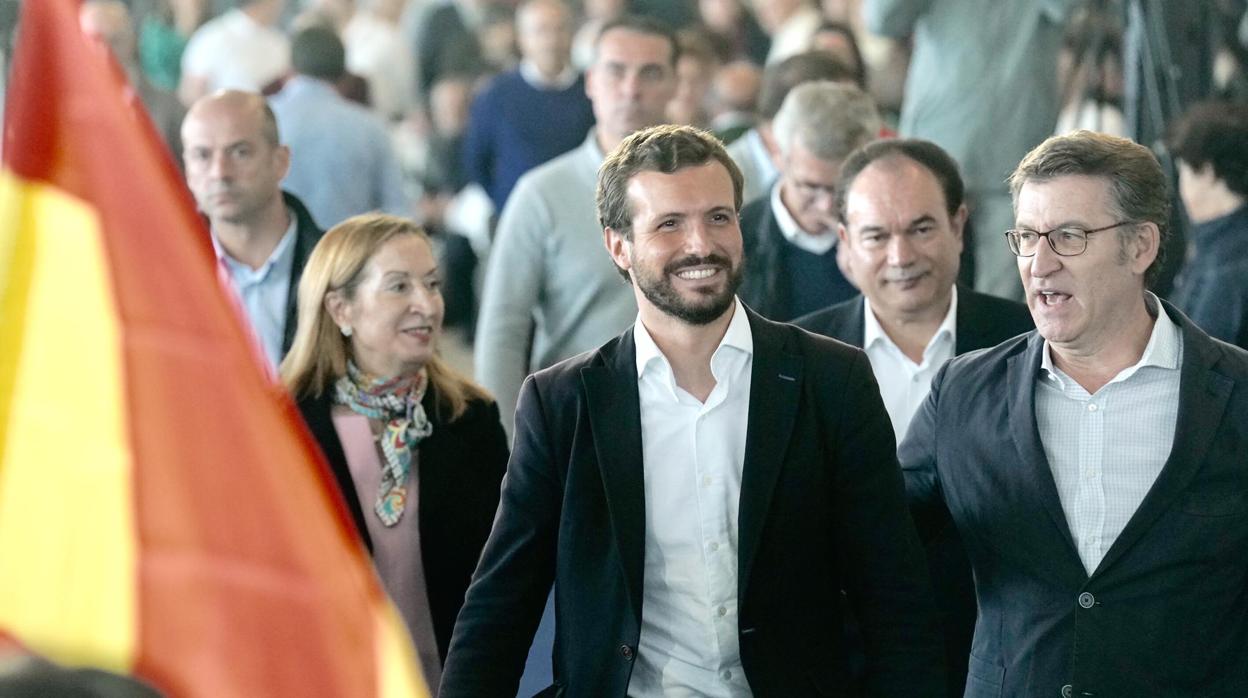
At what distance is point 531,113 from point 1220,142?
392 centimetres

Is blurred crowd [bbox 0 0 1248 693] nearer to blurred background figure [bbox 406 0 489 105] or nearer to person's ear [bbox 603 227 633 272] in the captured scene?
person's ear [bbox 603 227 633 272]

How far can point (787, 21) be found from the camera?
11.3 m

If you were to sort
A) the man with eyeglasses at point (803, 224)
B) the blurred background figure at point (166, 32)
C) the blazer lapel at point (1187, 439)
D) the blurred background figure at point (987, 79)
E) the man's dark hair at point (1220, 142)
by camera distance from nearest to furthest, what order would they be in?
1. the blazer lapel at point (1187, 439)
2. the man with eyeglasses at point (803, 224)
3. the man's dark hair at point (1220, 142)
4. the blurred background figure at point (987, 79)
5. the blurred background figure at point (166, 32)

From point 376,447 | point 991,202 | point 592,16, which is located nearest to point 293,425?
point 376,447

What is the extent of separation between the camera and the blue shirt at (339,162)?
7441 mm

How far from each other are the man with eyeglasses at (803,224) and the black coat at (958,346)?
744 millimetres

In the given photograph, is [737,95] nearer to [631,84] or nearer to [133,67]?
[133,67]

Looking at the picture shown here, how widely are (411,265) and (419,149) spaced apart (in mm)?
8410

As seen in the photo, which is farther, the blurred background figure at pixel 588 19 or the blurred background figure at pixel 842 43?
the blurred background figure at pixel 588 19

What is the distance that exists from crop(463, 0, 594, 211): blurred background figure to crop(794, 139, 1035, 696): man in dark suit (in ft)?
13.4

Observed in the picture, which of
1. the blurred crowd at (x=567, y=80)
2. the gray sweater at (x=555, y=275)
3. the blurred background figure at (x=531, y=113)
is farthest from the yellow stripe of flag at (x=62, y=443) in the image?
the blurred background figure at (x=531, y=113)

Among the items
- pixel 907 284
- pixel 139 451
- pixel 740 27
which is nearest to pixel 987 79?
pixel 907 284

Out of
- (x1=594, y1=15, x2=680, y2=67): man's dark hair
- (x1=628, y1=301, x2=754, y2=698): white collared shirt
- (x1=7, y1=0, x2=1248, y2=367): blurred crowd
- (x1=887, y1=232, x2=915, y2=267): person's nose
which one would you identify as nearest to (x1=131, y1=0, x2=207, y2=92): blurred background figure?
(x1=7, y1=0, x2=1248, y2=367): blurred crowd

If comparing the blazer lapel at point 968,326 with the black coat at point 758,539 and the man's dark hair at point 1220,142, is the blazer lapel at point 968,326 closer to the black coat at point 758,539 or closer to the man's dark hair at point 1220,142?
the black coat at point 758,539
